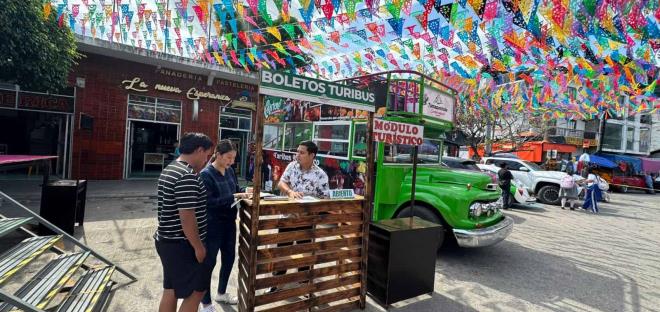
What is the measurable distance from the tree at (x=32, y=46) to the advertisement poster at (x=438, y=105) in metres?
7.79

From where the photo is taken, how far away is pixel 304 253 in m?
3.09

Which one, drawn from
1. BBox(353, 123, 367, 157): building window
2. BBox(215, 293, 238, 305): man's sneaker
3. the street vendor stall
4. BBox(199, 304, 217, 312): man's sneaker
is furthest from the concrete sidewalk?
the street vendor stall

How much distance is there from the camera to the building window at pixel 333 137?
584 centimetres

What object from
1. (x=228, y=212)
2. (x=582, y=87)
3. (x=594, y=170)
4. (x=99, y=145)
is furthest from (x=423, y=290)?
(x=594, y=170)

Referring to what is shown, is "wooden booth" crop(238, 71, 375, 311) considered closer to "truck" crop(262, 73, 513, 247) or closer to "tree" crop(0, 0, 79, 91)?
"truck" crop(262, 73, 513, 247)

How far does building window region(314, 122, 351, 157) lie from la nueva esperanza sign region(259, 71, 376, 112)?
242cm

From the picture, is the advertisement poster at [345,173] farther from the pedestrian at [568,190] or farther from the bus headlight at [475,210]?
the pedestrian at [568,190]

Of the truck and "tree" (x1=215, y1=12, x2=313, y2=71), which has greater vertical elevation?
"tree" (x1=215, y1=12, x2=313, y2=71)

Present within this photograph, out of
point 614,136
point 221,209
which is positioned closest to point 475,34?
point 221,209

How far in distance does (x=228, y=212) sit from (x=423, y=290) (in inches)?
89.0

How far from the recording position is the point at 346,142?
580cm

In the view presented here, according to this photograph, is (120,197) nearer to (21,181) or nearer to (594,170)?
(21,181)

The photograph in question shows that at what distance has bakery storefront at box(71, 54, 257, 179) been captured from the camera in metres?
11.1

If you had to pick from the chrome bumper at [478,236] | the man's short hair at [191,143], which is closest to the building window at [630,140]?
the chrome bumper at [478,236]
